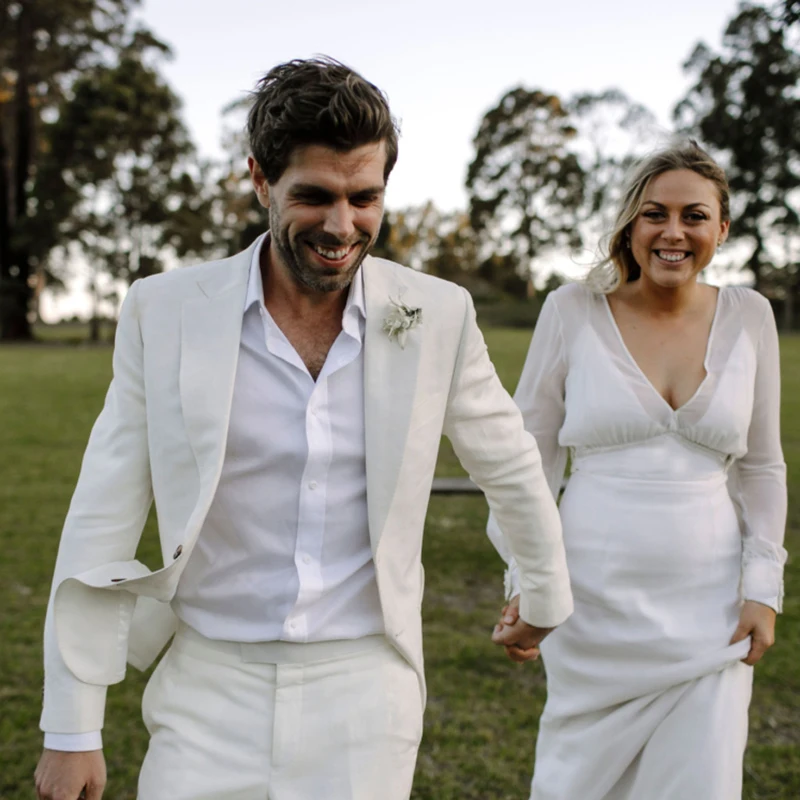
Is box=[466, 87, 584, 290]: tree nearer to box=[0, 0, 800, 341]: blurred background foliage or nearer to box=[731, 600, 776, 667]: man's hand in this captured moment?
box=[0, 0, 800, 341]: blurred background foliage

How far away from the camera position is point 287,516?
244cm

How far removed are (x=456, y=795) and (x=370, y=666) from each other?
2617 millimetres

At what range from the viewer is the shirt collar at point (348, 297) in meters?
2.58

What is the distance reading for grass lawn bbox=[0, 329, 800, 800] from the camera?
503cm

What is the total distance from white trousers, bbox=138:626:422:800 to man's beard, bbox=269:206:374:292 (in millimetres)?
864

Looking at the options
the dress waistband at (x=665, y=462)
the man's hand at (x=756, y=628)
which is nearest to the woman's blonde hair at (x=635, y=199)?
the dress waistband at (x=665, y=462)

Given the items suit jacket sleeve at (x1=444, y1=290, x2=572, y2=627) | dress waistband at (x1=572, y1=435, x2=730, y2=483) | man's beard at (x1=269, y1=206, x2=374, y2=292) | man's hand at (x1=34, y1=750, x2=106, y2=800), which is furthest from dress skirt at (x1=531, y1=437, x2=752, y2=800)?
man's hand at (x1=34, y1=750, x2=106, y2=800)

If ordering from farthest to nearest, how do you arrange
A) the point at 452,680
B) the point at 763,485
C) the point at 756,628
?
the point at 452,680 < the point at 763,485 < the point at 756,628

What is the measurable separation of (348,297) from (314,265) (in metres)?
0.17

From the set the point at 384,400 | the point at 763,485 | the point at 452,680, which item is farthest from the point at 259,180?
the point at 452,680

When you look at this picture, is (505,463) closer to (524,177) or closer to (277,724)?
(277,724)

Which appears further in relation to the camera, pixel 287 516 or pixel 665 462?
pixel 665 462

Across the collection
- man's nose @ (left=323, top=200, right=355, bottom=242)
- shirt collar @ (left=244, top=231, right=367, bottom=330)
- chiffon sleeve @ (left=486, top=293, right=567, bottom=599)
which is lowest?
chiffon sleeve @ (left=486, top=293, right=567, bottom=599)

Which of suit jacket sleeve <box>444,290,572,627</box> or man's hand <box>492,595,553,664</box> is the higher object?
suit jacket sleeve <box>444,290,572,627</box>
